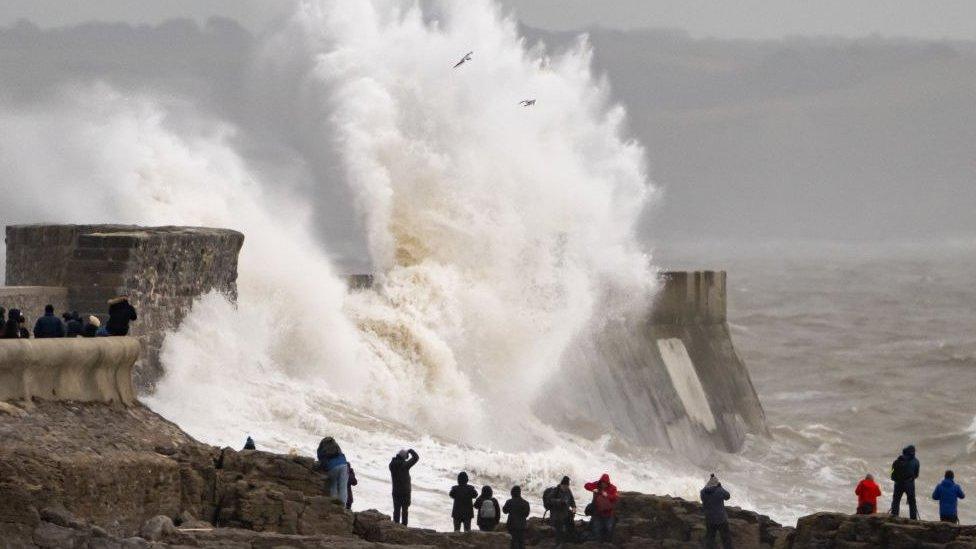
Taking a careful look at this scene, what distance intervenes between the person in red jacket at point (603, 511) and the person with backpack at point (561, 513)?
0.14 m

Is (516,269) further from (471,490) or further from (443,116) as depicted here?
(471,490)

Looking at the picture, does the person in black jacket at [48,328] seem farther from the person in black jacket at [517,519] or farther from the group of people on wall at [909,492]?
the group of people on wall at [909,492]

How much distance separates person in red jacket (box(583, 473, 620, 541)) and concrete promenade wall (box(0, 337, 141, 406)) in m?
3.27

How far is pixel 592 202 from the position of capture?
28906 millimetres

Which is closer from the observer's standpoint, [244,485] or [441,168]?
[244,485]

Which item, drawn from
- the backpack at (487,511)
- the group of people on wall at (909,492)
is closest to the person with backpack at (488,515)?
the backpack at (487,511)

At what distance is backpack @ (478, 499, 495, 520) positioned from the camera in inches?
551

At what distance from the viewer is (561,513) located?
46.5 feet

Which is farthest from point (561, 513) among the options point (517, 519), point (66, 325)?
point (66, 325)

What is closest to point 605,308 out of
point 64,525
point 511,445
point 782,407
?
point 511,445

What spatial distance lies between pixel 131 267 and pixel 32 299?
0.91m

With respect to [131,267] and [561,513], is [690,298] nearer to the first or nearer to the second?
[131,267]

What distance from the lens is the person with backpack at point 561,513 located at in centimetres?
1418

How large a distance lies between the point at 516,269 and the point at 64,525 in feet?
48.4
